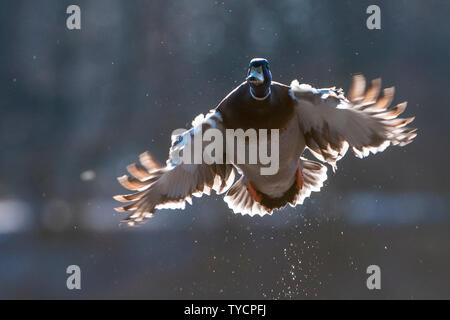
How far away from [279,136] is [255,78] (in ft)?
0.71

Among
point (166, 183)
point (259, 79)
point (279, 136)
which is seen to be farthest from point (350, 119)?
point (166, 183)

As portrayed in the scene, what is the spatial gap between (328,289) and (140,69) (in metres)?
2.34

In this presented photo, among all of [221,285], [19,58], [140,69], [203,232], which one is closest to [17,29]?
[19,58]

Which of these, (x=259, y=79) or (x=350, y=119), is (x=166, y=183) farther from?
(x=350, y=119)

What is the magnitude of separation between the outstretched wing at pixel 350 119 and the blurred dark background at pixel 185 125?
2354 millimetres

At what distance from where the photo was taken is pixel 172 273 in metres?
4.46

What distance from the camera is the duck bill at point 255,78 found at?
5.88ft

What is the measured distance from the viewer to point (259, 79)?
1.80m

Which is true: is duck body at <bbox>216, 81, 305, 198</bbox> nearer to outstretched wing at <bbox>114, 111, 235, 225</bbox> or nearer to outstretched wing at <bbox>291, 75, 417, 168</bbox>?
outstretched wing at <bbox>291, 75, 417, 168</bbox>

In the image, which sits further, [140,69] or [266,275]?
[140,69]

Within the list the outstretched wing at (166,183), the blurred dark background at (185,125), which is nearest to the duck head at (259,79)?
the outstretched wing at (166,183)

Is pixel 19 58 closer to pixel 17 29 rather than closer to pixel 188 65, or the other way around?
pixel 17 29

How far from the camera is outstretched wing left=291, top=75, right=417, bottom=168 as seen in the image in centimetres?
191

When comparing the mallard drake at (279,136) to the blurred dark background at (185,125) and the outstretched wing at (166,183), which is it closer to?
the outstretched wing at (166,183)
